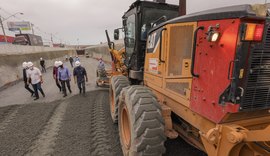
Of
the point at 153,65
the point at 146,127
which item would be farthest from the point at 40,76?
the point at 146,127

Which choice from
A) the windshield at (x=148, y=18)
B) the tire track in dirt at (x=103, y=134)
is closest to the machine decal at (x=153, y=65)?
the windshield at (x=148, y=18)

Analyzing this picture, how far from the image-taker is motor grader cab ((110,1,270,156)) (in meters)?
1.72

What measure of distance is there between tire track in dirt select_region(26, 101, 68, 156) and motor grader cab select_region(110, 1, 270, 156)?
221 cm

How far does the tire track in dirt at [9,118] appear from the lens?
5.27 m

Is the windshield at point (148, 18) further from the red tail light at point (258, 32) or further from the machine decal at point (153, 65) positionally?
the red tail light at point (258, 32)

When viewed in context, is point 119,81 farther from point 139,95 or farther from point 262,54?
point 262,54

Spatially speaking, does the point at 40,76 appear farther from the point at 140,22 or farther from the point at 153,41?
the point at 153,41

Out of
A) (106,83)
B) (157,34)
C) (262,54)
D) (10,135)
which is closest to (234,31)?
Answer: (262,54)

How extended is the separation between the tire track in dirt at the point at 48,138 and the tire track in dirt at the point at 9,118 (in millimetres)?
1178

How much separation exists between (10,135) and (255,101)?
524cm

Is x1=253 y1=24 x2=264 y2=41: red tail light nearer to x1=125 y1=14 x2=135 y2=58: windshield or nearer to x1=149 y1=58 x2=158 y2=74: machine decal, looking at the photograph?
x1=149 y1=58 x2=158 y2=74: machine decal

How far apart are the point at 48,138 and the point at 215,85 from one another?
397 cm

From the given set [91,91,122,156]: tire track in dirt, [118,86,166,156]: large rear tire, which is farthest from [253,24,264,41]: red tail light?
[91,91,122,156]: tire track in dirt

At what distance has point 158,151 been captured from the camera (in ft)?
8.61
